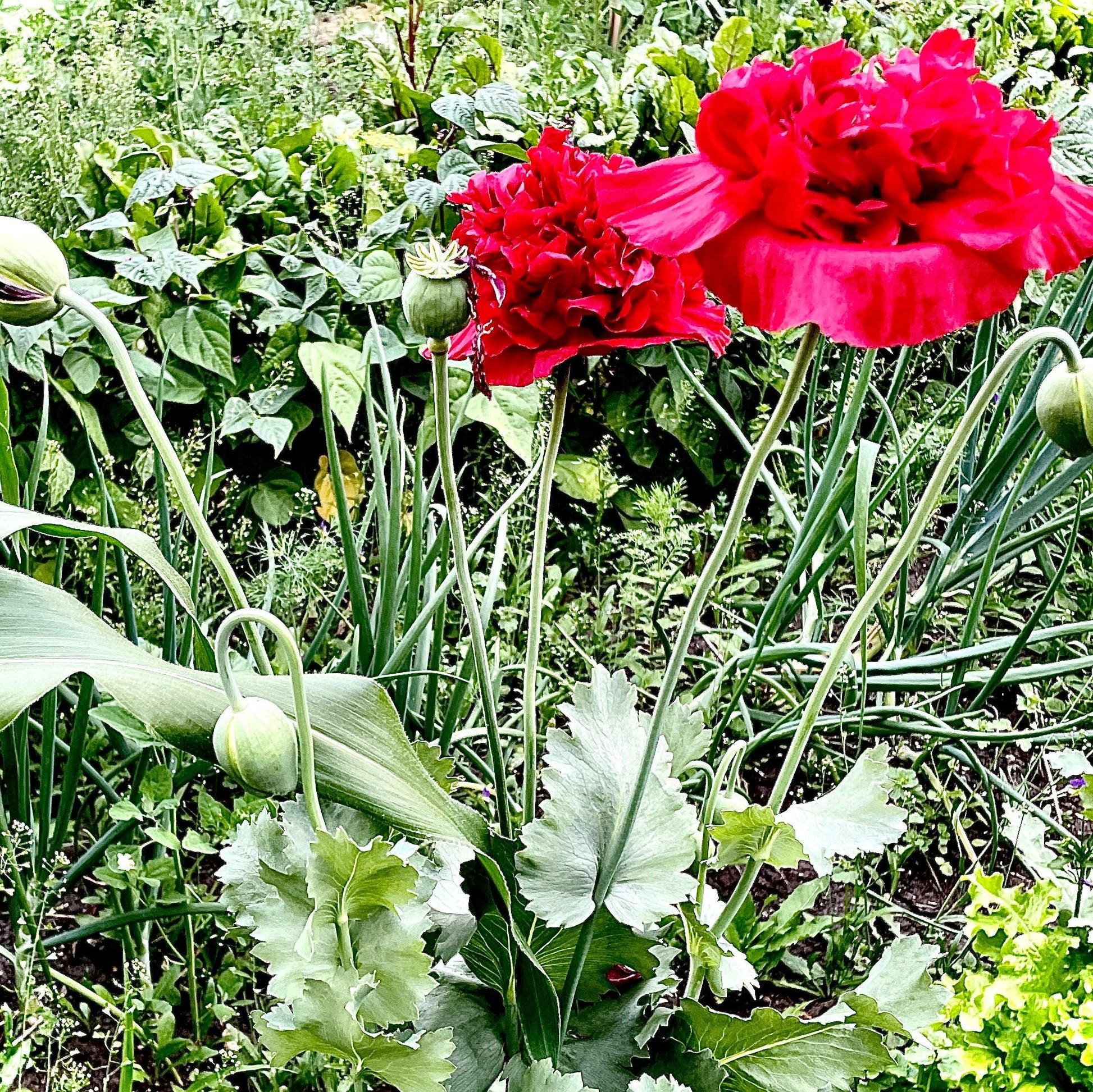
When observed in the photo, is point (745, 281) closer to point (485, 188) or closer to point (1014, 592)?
point (485, 188)

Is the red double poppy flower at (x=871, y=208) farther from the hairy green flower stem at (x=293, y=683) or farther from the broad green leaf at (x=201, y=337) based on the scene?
the broad green leaf at (x=201, y=337)

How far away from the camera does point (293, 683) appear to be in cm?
57

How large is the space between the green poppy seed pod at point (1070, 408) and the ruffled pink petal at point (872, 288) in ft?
0.21

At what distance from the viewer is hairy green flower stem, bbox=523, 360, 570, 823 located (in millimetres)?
679

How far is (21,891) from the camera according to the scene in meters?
0.95

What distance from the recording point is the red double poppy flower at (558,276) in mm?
624

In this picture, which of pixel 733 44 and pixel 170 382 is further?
pixel 733 44

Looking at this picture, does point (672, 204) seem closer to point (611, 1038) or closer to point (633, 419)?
point (611, 1038)

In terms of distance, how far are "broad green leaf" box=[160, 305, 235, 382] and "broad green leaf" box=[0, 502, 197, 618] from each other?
841mm

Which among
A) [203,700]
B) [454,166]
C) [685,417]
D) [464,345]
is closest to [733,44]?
[454,166]

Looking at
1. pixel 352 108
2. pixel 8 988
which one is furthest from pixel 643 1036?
pixel 352 108

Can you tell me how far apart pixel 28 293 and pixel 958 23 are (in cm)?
193

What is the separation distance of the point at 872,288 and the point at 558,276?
196 millimetres

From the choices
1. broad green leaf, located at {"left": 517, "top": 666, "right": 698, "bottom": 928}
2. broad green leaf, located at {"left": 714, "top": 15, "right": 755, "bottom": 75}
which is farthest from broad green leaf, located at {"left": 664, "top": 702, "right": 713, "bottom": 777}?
broad green leaf, located at {"left": 714, "top": 15, "right": 755, "bottom": 75}
